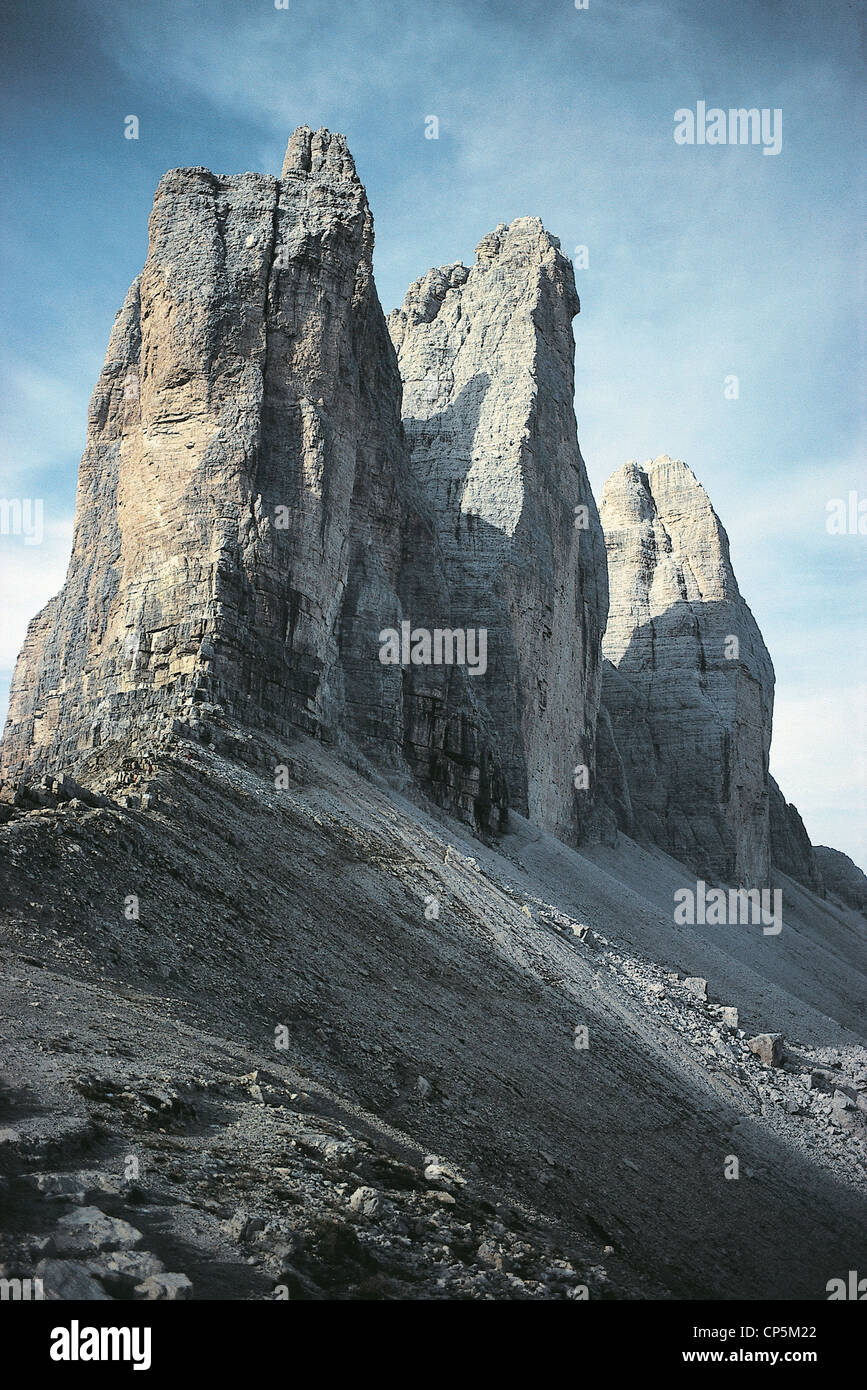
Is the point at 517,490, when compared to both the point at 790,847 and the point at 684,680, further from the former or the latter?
the point at 790,847

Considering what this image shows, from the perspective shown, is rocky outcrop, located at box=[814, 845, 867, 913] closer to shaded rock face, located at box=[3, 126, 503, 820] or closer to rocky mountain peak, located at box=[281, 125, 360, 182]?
shaded rock face, located at box=[3, 126, 503, 820]

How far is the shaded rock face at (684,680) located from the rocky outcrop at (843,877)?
57.5ft

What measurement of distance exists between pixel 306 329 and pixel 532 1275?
30.0 m

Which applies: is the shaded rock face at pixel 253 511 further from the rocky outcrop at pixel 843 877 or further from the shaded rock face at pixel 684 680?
the rocky outcrop at pixel 843 877

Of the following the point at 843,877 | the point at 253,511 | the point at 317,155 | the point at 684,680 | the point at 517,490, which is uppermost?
the point at 317,155

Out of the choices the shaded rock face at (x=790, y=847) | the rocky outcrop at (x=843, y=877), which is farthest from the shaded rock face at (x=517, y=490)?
the rocky outcrop at (x=843, y=877)

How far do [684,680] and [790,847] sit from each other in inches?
761

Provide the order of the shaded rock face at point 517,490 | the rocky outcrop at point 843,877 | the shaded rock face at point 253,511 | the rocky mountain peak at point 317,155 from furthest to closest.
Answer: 1. the rocky outcrop at point 843,877
2. the shaded rock face at point 517,490
3. the rocky mountain peak at point 317,155
4. the shaded rock face at point 253,511

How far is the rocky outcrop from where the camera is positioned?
86.4 meters

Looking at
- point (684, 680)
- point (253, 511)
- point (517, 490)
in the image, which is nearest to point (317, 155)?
point (253, 511)

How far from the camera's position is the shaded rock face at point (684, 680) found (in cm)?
6725

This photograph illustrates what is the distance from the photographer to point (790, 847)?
8206 cm
